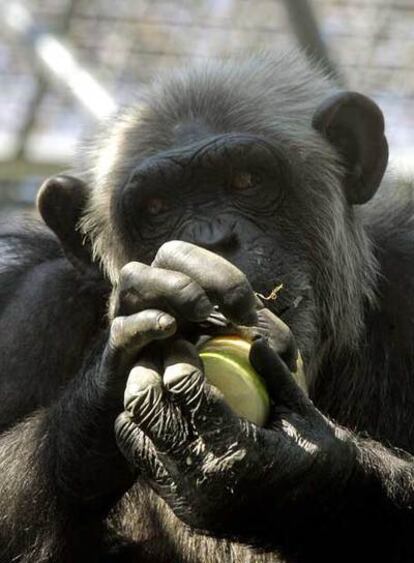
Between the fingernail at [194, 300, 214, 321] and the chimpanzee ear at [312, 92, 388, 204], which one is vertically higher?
the chimpanzee ear at [312, 92, 388, 204]

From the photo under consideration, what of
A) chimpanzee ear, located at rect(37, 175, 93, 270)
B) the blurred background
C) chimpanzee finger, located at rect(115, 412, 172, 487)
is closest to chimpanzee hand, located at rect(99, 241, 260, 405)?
chimpanzee finger, located at rect(115, 412, 172, 487)

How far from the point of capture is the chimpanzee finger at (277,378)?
5059mm

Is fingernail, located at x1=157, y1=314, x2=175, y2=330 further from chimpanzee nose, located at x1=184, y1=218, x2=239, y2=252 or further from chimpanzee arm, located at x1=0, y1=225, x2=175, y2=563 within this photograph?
chimpanzee nose, located at x1=184, y1=218, x2=239, y2=252

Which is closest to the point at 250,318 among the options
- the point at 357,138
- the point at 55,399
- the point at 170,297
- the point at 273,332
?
the point at 273,332

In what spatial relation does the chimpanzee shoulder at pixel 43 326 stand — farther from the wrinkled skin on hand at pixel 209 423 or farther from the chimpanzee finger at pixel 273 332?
the chimpanzee finger at pixel 273 332

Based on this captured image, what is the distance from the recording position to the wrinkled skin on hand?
5004 mm

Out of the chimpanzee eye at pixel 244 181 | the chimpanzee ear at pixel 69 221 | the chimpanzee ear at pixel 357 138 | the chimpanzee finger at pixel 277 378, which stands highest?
the chimpanzee ear at pixel 357 138

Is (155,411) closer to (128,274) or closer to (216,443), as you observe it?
(216,443)

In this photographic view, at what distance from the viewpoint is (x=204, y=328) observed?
5.29m

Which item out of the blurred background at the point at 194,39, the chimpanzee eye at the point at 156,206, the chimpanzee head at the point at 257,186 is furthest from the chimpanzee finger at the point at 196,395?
the blurred background at the point at 194,39

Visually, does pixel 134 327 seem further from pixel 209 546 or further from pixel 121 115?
pixel 121 115

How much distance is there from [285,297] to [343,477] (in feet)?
2.81

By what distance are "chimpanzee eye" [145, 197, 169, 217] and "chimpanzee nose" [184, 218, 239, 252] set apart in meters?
0.34

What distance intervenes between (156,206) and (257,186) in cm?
48
